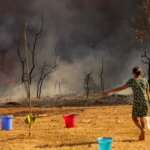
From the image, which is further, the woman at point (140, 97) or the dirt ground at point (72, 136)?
the woman at point (140, 97)

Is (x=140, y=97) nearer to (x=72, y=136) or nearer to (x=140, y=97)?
(x=140, y=97)

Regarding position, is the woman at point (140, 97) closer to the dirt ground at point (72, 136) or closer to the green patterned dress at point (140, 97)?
the green patterned dress at point (140, 97)

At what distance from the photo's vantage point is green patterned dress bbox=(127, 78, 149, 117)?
13.3m

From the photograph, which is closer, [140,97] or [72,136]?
[140,97]

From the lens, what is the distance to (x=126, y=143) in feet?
41.9

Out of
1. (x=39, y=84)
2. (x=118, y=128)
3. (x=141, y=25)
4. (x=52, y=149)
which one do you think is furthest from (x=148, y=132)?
(x=39, y=84)

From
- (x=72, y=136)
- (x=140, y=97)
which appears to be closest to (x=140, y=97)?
(x=140, y=97)

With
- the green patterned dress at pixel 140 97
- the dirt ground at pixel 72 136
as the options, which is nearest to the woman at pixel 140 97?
the green patterned dress at pixel 140 97

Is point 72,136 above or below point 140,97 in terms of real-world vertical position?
below

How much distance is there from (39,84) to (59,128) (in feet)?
151

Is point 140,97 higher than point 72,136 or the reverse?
higher

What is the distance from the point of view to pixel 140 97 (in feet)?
44.1

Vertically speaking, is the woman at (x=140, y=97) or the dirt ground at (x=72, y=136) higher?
the woman at (x=140, y=97)

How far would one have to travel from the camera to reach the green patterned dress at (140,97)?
13.3 metres
